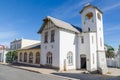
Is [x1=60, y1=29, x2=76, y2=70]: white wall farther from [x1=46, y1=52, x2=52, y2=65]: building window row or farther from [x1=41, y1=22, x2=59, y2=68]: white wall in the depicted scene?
[x1=46, y1=52, x2=52, y2=65]: building window row

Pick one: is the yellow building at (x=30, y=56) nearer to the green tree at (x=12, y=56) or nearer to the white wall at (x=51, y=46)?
the green tree at (x=12, y=56)

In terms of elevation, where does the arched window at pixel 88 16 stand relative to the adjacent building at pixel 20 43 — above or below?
above

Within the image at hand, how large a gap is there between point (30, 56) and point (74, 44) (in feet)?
39.4

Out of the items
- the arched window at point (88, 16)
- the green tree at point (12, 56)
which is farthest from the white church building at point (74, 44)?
the green tree at point (12, 56)

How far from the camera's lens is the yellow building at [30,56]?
28.1 metres

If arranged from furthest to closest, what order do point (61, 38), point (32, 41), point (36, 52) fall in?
point (32, 41) < point (36, 52) < point (61, 38)

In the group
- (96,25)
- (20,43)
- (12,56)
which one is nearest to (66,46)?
(96,25)

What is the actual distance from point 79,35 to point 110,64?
40.1 ft

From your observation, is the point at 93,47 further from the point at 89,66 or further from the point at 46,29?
the point at 46,29

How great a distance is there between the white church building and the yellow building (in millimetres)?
3104

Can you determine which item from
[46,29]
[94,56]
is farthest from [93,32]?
[46,29]

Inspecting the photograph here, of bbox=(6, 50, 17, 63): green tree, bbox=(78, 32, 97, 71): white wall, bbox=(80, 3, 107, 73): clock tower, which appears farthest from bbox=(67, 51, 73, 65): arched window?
bbox=(6, 50, 17, 63): green tree

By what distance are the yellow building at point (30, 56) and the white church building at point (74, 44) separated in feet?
10.2

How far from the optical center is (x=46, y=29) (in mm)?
25047
